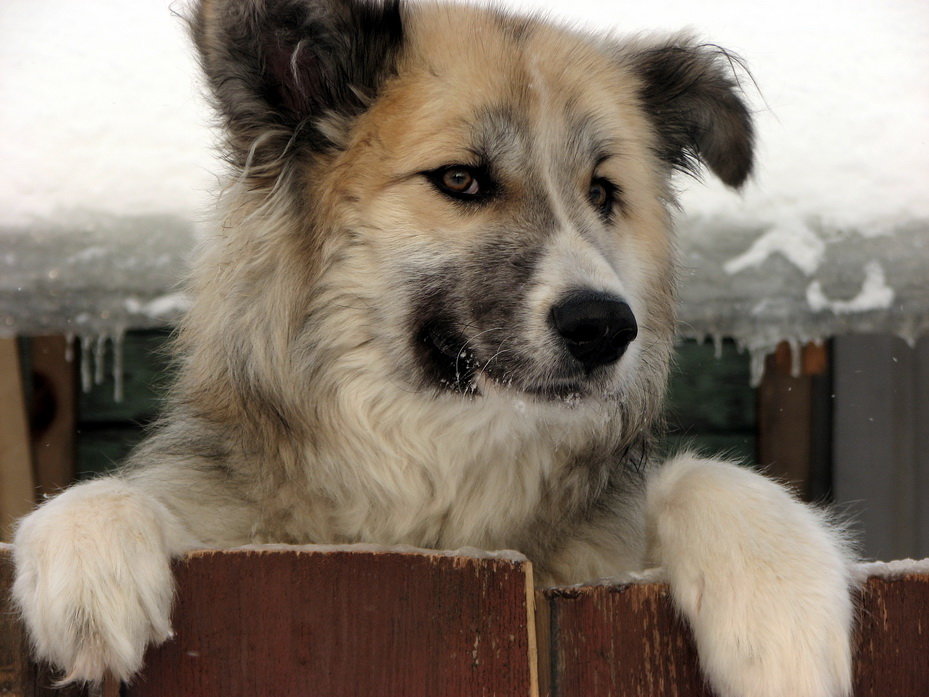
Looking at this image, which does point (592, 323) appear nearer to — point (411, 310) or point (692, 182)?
point (411, 310)

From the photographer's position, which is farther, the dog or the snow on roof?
the snow on roof

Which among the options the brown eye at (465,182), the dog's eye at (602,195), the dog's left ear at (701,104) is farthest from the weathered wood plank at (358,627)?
the dog's left ear at (701,104)

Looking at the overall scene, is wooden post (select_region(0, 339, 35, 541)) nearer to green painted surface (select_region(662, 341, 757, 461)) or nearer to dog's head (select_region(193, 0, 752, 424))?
dog's head (select_region(193, 0, 752, 424))

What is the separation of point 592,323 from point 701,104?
103cm

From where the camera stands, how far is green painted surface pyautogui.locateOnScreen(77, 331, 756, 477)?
12.5ft

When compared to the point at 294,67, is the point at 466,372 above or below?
below

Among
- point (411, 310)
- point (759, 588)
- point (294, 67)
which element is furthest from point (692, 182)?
point (759, 588)

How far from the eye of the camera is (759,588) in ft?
4.45

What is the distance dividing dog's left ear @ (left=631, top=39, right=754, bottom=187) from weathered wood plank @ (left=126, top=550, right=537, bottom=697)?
1.56m

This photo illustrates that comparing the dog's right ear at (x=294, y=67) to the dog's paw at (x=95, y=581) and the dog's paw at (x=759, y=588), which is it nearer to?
the dog's paw at (x=95, y=581)

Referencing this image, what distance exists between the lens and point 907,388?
3658mm

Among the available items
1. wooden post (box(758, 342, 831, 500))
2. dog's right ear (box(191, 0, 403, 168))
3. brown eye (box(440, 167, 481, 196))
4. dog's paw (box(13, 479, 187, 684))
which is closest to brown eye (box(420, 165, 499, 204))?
brown eye (box(440, 167, 481, 196))

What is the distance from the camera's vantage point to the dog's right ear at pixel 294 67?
1.86m

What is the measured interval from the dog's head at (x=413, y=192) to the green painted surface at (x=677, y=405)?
186 centimetres
